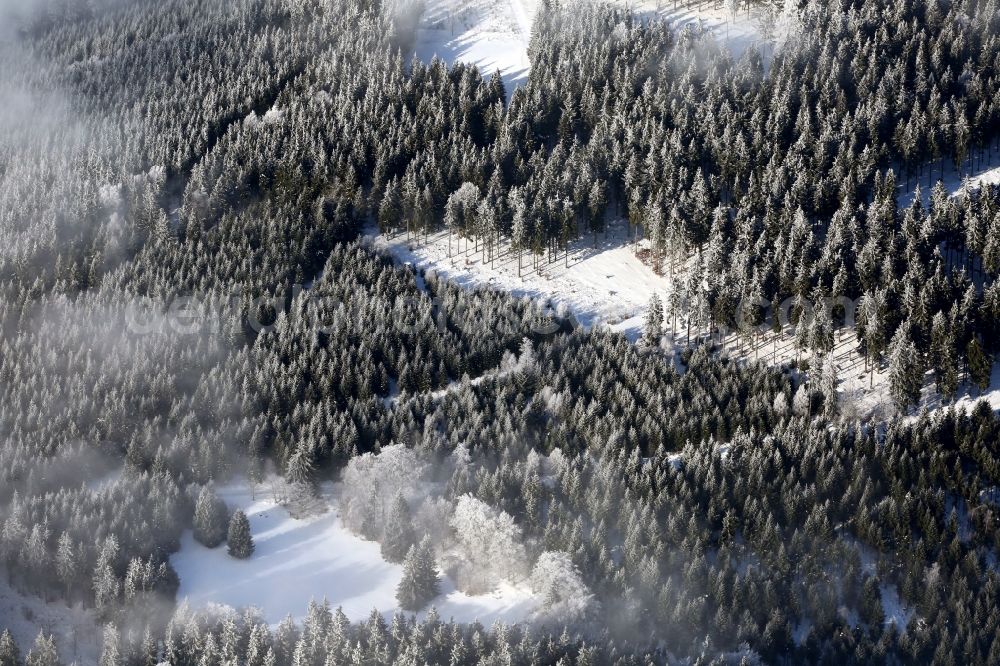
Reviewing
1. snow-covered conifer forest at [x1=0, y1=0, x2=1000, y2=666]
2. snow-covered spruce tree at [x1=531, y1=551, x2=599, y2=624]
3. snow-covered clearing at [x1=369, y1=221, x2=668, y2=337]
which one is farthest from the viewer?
snow-covered clearing at [x1=369, y1=221, x2=668, y2=337]

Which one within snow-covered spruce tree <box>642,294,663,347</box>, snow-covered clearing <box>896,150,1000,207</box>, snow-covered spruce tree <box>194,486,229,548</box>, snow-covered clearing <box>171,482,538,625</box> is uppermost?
snow-covered clearing <box>896,150,1000,207</box>

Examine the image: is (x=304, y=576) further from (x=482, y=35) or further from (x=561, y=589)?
(x=482, y=35)

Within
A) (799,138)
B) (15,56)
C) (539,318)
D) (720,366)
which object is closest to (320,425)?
(539,318)

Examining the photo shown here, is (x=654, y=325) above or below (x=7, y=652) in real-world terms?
above

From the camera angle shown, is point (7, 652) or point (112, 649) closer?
point (112, 649)

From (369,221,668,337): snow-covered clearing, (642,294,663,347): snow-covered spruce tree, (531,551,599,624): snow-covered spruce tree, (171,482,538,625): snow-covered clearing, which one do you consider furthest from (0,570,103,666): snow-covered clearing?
(642,294,663,347): snow-covered spruce tree

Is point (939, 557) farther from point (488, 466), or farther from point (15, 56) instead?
point (15, 56)

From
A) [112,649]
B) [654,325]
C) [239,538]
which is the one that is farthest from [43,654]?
[654,325]

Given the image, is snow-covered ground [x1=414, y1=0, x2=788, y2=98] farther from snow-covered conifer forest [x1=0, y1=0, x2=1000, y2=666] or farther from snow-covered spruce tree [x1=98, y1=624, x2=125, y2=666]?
snow-covered spruce tree [x1=98, y1=624, x2=125, y2=666]
